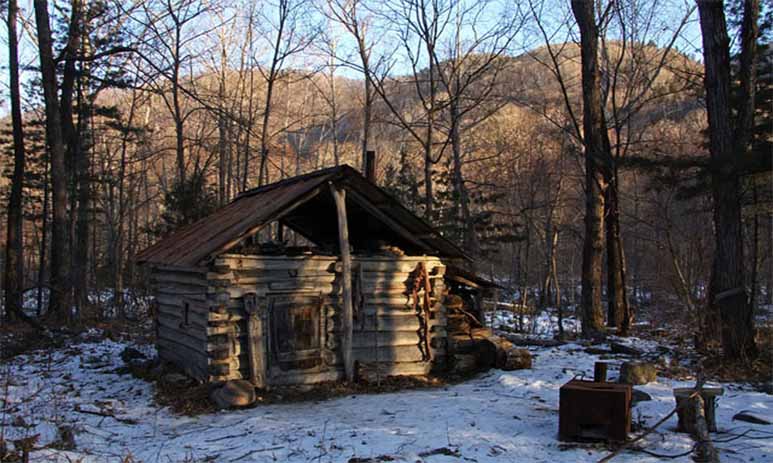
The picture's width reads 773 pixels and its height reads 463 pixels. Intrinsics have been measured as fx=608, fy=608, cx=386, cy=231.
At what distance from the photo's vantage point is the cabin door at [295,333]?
11.6 metres

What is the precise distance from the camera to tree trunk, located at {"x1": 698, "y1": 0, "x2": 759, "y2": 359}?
1188 cm

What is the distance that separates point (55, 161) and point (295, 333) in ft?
36.5

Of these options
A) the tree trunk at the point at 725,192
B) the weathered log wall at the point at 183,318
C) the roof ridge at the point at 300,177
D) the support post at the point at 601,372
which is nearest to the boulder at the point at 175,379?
the weathered log wall at the point at 183,318

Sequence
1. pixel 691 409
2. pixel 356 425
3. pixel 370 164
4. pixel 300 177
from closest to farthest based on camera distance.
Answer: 1. pixel 691 409
2. pixel 356 425
3. pixel 300 177
4. pixel 370 164

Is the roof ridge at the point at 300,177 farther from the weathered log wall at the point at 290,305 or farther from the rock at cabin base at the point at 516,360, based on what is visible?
the rock at cabin base at the point at 516,360

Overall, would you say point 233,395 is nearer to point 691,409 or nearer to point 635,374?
point 635,374

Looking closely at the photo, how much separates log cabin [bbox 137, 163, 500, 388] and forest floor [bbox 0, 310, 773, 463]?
100 centimetres

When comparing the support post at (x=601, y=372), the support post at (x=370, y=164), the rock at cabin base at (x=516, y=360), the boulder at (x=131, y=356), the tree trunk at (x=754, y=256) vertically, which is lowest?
the boulder at (x=131, y=356)

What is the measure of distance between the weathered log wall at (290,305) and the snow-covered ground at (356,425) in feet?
3.71

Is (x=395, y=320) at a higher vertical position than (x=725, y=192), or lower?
lower

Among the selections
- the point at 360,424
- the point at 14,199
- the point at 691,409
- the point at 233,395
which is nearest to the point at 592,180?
the point at 691,409

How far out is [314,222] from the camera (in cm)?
1555

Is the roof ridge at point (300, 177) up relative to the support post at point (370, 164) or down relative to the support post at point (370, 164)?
down

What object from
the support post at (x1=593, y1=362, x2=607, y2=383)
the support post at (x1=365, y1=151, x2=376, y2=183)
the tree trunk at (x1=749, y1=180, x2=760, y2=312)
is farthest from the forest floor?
the support post at (x1=365, y1=151, x2=376, y2=183)
